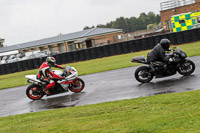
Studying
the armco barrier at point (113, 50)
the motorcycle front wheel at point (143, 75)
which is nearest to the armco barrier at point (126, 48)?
the armco barrier at point (113, 50)

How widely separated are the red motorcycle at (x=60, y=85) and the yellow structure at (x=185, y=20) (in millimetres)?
27442

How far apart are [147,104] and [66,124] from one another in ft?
7.12

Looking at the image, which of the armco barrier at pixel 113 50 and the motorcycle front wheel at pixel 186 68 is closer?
the motorcycle front wheel at pixel 186 68

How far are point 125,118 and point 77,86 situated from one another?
19.9 feet

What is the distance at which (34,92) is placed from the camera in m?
12.5

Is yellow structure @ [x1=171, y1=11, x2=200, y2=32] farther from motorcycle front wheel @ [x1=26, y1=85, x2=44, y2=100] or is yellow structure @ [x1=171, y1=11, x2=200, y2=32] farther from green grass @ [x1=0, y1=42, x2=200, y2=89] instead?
motorcycle front wheel @ [x1=26, y1=85, x2=44, y2=100]

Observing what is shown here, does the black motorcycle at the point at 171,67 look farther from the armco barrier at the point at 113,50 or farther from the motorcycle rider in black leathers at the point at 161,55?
the armco barrier at the point at 113,50

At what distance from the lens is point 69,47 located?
207ft

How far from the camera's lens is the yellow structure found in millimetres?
36844

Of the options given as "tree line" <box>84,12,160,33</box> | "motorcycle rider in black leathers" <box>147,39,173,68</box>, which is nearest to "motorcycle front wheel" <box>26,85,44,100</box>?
"motorcycle rider in black leathers" <box>147,39,173,68</box>

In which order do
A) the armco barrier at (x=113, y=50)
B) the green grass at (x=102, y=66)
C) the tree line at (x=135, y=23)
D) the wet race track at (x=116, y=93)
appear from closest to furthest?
the wet race track at (x=116, y=93) → the green grass at (x=102, y=66) → the armco barrier at (x=113, y=50) → the tree line at (x=135, y=23)

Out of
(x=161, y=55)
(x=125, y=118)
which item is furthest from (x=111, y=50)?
(x=125, y=118)

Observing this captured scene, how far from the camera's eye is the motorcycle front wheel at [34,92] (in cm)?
1245

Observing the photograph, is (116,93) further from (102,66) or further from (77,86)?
(102,66)
